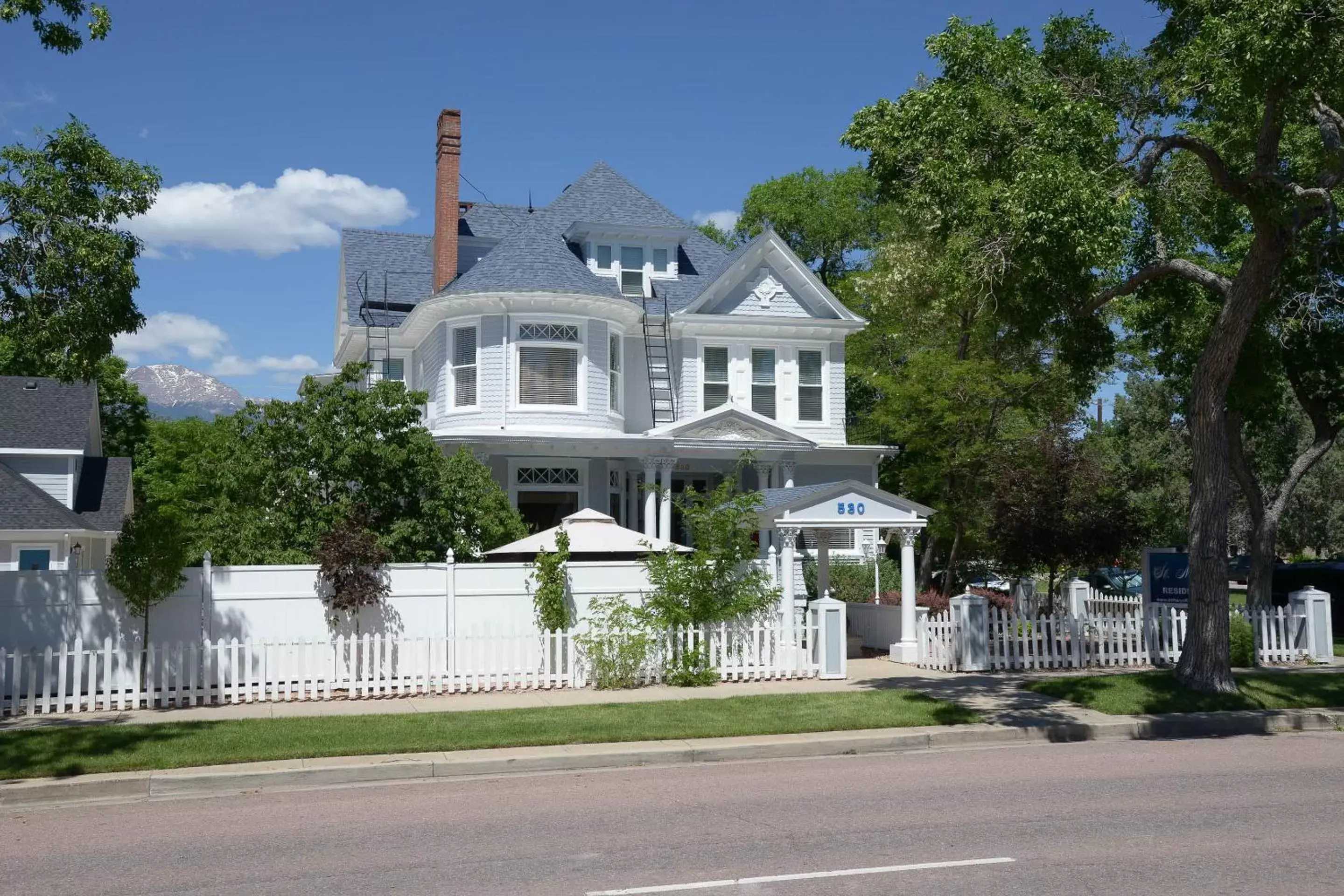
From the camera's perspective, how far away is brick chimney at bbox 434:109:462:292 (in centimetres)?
3089

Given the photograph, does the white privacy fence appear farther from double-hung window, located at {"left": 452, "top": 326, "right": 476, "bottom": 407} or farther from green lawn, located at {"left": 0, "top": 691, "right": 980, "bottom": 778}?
double-hung window, located at {"left": 452, "top": 326, "right": 476, "bottom": 407}

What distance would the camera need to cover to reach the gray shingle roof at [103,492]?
28.0 metres

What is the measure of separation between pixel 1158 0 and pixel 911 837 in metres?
13.4

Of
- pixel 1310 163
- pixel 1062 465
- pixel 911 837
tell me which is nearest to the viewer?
pixel 911 837

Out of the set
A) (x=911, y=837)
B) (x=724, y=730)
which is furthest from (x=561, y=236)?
(x=911, y=837)

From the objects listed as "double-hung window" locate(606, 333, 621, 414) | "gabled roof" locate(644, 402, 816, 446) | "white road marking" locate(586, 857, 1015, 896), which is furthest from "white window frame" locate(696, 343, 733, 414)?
"white road marking" locate(586, 857, 1015, 896)

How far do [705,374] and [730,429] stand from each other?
217 cm

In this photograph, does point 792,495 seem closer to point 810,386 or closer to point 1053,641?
point 1053,641

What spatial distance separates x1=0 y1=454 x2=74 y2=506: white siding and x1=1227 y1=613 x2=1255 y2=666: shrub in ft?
79.6

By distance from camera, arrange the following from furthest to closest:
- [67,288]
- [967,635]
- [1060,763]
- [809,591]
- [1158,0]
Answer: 1. [809,591]
2. [967,635]
3. [1158,0]
4. [67,288]
5. [1060,763]

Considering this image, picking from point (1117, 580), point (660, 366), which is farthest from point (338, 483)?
point (1117, 580)

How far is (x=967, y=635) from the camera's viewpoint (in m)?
19.1

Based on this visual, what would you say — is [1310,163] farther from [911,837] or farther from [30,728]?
[30,728]

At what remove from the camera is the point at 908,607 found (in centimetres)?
2036
